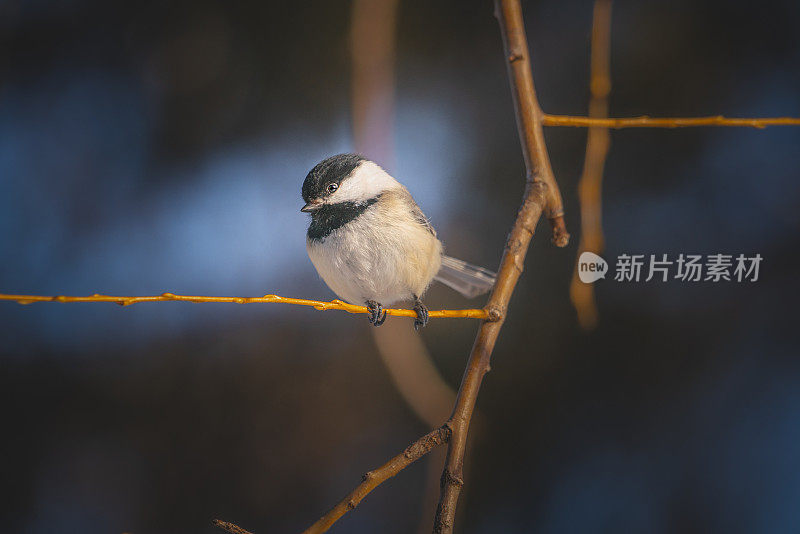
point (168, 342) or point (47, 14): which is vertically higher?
point (47, 14)

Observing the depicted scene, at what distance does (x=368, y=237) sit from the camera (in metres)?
0.81

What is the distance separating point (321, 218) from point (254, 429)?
0.36 m

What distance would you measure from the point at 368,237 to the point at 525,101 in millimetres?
290

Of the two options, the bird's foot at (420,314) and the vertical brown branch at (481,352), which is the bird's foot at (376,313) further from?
the vertical brown branch at (481,352)

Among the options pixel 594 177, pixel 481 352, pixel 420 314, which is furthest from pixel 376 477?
pixel 594 177

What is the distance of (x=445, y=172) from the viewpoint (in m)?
0.89

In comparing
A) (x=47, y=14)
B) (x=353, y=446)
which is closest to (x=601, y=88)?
(x=353, y=446)

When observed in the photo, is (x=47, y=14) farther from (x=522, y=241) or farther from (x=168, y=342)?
(x=522, y=241)

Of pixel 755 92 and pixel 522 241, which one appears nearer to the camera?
pixel 522 241

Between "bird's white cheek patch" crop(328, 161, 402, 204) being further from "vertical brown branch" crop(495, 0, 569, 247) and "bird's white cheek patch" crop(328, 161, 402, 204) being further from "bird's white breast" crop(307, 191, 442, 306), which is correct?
"vertical brown branch" crop(495, 0, 569, 247)

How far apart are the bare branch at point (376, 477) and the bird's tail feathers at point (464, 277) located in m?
0.33

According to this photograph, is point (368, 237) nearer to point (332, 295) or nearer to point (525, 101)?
point (332, 295)

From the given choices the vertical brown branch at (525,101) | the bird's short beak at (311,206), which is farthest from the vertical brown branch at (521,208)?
the bird's short beak at (311,206)

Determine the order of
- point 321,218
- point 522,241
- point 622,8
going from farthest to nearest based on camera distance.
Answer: point 622,8 → point 321,218 → point 522,241
